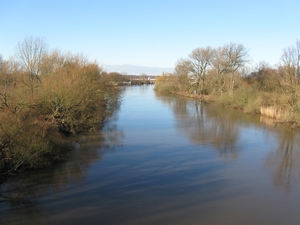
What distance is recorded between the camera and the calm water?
710 centimetres

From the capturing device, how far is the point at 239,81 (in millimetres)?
32656

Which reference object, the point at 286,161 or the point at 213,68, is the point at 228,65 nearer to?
the point at 213,68

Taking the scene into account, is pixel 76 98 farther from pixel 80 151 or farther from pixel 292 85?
pixel 292 85


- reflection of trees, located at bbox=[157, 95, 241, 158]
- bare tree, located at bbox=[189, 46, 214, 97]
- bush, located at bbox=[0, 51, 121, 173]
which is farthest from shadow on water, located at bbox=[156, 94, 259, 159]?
bare tree, located at bbox=[189, 46, 214, 97]

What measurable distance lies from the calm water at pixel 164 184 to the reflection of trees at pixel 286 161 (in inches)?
1.5

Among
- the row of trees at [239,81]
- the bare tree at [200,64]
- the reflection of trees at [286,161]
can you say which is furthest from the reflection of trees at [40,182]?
the bare tree at [200,64]

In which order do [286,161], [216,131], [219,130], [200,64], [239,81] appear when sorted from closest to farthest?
[286,161], [216,131], [219,130], [239,81], [200,64]

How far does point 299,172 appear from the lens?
408 inches

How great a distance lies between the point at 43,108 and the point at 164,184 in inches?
333

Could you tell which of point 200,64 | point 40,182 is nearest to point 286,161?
point 40,182

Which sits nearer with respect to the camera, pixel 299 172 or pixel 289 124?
pixel 299 172

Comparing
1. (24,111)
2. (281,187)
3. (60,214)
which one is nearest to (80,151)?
(24,111)

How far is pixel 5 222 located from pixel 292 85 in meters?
20.0

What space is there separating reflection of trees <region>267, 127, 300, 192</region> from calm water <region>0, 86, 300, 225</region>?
0.04 m
